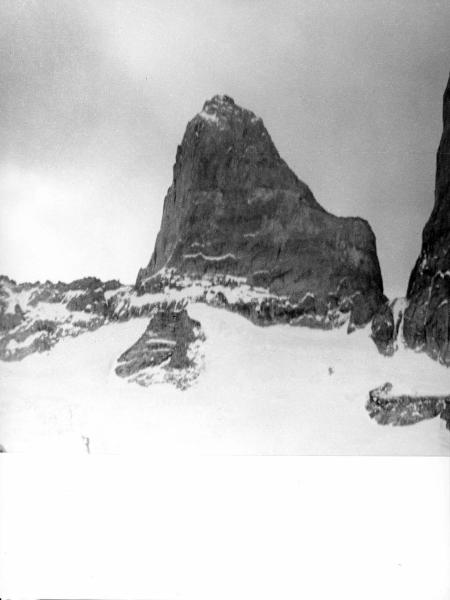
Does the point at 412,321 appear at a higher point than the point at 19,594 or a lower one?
higher

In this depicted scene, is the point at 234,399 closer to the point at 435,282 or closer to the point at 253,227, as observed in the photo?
the point at 253,227

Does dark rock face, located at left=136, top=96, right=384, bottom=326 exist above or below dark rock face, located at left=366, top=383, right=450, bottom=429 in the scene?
above

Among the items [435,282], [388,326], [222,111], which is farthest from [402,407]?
[222,111]

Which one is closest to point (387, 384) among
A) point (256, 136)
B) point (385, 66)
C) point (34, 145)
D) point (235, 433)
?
point (235, 433)

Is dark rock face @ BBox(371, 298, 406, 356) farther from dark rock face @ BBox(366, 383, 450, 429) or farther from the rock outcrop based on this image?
the rock outcrop

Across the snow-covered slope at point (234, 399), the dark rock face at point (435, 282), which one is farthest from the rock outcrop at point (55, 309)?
the dark rock face at point (435, 282)

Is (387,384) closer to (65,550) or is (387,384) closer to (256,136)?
(256,136)

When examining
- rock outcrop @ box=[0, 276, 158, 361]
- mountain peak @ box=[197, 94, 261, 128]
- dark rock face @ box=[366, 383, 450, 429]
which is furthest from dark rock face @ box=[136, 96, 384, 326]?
dark rock face @ box=[366, 383, 450, 429]
